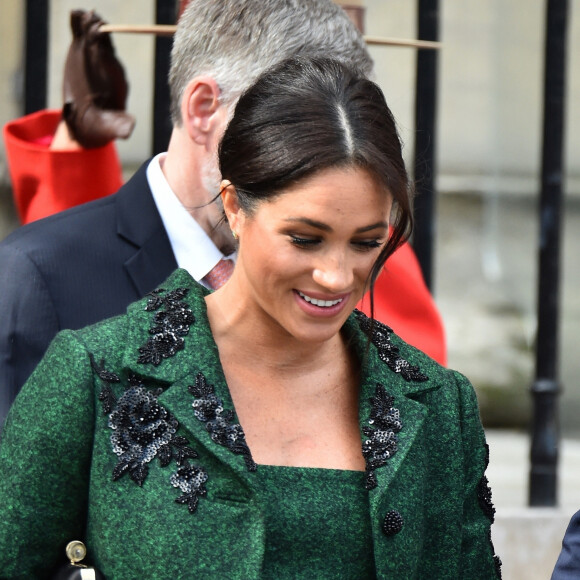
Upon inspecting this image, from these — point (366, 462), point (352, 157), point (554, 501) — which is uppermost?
point (352, 157)

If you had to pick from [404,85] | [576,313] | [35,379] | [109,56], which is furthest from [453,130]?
[35,379]

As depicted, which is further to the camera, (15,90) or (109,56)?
(15,90)

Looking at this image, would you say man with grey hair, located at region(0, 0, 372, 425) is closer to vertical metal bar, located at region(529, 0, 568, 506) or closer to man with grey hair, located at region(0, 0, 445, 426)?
man with grey hair, located at region(0, 0, 445, 426)

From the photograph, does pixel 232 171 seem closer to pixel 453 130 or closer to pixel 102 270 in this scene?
pixel 102 270

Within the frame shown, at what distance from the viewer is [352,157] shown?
7.51 ft

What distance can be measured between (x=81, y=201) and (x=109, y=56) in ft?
1.28

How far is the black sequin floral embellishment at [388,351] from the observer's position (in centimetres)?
255

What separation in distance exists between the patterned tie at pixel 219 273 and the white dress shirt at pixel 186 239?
1cm

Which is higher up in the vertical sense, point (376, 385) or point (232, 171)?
point (232, 171)

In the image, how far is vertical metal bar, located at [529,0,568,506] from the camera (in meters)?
4.80

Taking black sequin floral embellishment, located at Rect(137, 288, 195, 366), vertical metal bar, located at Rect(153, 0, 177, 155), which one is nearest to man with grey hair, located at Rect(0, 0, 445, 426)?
black sequin floral embellishment, located at Rect(137, 288, 195, 366)

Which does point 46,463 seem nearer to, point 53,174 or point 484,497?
point 484,497

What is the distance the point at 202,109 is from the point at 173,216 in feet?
0.76

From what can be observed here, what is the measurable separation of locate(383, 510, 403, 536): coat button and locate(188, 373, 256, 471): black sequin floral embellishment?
24 centimetres
